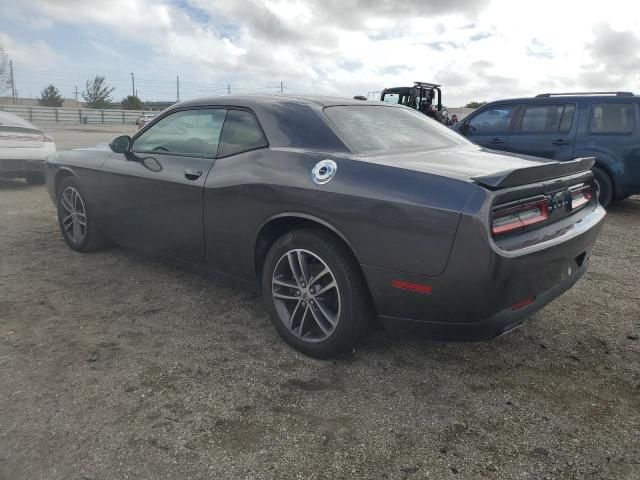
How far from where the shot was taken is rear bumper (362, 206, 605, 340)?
221 cm

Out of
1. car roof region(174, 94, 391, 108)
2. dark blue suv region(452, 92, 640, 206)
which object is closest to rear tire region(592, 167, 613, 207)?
dark blue suv region(452, 92, 640, 206)

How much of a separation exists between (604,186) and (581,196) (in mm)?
4468

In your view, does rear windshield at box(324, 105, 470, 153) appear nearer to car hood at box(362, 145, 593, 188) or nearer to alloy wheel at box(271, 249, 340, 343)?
car hood at box(362, 145, 593, 188)

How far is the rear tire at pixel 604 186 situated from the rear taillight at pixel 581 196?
421 cm

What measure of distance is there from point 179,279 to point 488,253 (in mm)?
2723

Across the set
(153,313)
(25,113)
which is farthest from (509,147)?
(25,113)

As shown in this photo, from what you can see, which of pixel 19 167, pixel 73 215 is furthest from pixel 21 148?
pixel 73 215

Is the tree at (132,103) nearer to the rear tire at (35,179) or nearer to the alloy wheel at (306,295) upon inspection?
the rear tire at (35,179)

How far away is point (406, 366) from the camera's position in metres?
2.83

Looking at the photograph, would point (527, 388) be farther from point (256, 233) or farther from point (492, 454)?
point (256, 233)

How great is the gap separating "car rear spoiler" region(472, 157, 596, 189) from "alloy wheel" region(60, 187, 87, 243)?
144 inches

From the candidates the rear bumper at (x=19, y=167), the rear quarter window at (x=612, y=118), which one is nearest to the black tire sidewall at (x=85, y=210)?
the rear bumper at (x=19, y=167)

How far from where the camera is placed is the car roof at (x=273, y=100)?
326 cm

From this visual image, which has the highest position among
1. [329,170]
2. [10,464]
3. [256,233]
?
[329,170]
